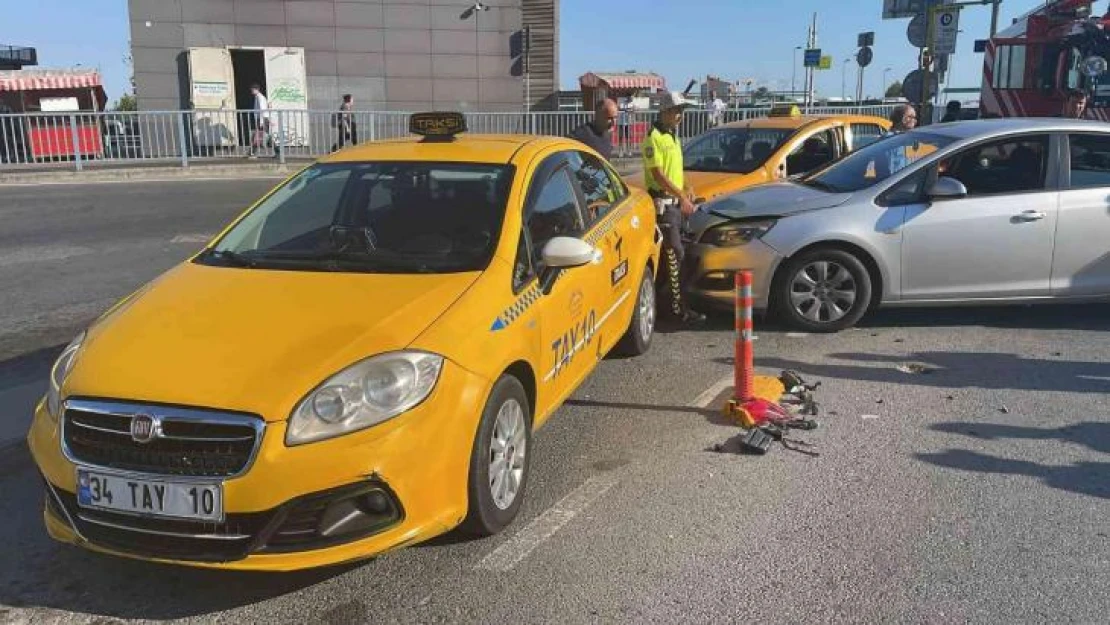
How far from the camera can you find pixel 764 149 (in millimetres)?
8898

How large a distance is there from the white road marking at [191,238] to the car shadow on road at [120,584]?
25.3ft

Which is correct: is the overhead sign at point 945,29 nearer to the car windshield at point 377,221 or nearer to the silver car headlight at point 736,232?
the silver car headlight at point 736,232

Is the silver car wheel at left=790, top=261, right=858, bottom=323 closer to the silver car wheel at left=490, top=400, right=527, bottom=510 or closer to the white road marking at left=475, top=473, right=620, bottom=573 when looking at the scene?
the white road marking at left=475, top=473, right=620, bottom=573

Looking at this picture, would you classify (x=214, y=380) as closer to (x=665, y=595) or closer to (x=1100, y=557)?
(x=665, y=595)

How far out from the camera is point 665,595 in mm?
3107

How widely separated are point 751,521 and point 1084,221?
4366mm

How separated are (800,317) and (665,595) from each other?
12.8ft

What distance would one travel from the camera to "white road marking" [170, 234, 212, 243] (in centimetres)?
1073

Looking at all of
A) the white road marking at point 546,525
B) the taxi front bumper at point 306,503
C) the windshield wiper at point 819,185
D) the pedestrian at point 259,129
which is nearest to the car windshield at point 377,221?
the taxi front bumper at point 306,503

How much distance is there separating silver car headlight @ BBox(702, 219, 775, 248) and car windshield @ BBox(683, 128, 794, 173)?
7.06 ft

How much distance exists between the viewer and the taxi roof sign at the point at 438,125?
476 centimetres

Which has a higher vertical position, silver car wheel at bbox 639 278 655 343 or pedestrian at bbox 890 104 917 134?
pedestrian at bbox 890 104 917 134

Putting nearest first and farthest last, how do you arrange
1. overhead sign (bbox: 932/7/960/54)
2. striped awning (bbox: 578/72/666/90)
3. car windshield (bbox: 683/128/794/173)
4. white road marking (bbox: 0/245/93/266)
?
1. car windshield (bbox: 683/128/794/173)
2. white road marking (bbox: 0/245/93/266)
3. overhead sign (bbox: 932/7/960/54)
4. striped awning (bbox: 578/72/666/90)

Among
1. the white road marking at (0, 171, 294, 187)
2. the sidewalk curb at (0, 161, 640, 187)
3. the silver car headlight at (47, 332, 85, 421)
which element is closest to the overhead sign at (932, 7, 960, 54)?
the sidewalk curb at (0, 161, 640, 187)
